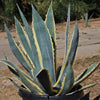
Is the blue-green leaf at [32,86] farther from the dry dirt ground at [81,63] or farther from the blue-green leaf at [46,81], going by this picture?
the dry dirt ground at [81,63]

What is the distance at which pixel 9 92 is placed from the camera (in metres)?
3.11

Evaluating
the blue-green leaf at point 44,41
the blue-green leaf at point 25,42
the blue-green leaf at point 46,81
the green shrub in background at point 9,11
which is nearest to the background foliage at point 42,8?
the green shrub in background at point 9,11

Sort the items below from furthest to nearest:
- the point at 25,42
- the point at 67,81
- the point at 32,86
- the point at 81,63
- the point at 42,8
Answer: the point at 42,8 < the point at 81,63 < the point at 25,42 < the point at 32,86 < the point at 67,81

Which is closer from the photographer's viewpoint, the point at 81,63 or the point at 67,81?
the point at 67,81

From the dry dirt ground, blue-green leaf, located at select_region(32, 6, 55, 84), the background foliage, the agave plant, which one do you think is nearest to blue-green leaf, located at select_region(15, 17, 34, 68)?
the agave plant

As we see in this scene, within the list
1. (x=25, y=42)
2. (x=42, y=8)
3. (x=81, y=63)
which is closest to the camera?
(x=25, y=42)

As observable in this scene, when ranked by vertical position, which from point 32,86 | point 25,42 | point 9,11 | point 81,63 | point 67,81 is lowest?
point 9,11

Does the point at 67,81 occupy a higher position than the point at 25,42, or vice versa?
the point at 25,42

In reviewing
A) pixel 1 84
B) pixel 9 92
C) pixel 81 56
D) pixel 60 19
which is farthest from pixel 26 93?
pixel 60 19

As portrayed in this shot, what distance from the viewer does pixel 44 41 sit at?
2.06 metres

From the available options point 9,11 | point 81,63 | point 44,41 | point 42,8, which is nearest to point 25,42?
point 44,41

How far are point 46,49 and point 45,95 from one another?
0.39 meters

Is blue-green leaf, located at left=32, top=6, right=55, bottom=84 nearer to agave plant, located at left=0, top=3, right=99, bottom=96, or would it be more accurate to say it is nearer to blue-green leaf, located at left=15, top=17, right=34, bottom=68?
agave plant, located at left=0, top=3, right=99, bottom=96

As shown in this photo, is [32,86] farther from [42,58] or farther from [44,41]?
[44,41]
